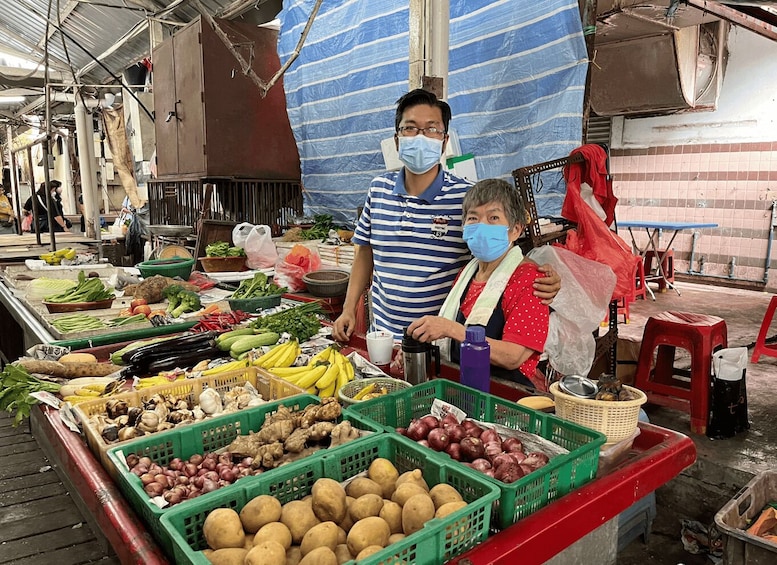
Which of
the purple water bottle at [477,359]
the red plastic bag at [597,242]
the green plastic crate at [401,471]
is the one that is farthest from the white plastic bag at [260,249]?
the green plastic crate at [401,471]

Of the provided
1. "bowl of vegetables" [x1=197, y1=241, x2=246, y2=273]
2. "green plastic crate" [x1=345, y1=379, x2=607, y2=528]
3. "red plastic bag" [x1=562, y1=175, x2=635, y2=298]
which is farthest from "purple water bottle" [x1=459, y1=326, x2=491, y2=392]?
"bowl of vegetables" [x1=197, y1=241, x2=246, y2=273]

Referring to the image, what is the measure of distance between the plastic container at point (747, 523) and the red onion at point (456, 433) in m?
1.58

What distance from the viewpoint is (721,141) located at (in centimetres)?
933

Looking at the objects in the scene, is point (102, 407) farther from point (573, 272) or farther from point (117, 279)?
point (117, 279)

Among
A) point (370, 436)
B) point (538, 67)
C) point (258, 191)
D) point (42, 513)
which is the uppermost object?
point (538, 67)

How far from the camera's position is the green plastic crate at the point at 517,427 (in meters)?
1.29

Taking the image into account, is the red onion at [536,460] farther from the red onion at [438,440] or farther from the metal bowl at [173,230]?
the metal bowl at [173,230]

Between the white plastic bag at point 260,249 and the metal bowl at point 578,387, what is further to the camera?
the white plastic bag at point 260,249

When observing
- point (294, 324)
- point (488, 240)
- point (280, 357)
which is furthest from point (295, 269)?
point (488, 240)

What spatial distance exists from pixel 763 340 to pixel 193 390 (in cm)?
574

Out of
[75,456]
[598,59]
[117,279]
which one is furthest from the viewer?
[598,59]

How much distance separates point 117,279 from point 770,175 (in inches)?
381

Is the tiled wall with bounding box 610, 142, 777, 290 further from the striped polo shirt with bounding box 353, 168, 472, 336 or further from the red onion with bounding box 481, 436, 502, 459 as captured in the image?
the red onion with bounding box 481, 436, 502, 459

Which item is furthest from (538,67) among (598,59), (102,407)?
(598,59)
